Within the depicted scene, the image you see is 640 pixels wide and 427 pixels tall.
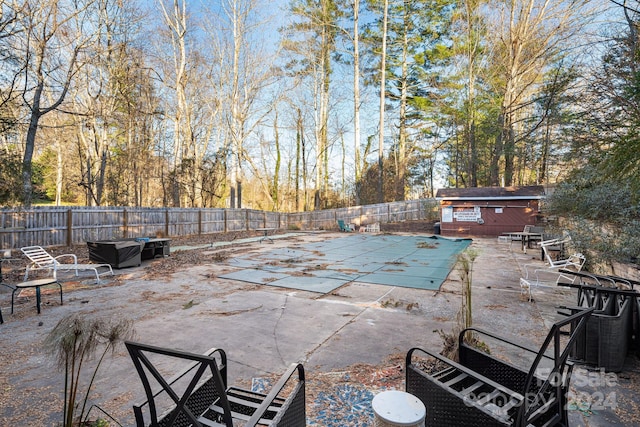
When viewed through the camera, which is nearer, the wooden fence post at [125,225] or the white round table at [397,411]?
the white round table at [397,411]

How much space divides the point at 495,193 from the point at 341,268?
12535 millimetres

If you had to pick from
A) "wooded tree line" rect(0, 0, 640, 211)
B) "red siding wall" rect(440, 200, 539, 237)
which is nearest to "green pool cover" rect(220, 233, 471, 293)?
"wooded tree line" rect(0, 0, 640, 211)

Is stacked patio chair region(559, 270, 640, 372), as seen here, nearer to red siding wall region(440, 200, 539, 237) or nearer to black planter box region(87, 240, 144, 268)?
black planter box region(87, 240, 144, 268)

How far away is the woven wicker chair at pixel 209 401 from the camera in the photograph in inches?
45.2

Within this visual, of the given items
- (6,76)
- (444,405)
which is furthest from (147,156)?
(444,405)

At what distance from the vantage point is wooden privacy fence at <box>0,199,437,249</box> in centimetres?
915

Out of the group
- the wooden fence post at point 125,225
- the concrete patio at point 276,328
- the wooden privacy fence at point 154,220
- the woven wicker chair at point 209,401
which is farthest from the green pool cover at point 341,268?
the wooden fence post at point 125,225

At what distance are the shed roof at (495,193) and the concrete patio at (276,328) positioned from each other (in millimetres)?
11151

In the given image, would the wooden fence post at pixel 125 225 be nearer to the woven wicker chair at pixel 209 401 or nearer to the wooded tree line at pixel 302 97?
the wooded tree line at pixel 302 97

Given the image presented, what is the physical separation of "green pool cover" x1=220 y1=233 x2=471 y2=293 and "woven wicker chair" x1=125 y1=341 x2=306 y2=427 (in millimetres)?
3729

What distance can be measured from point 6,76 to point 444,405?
11367 mm

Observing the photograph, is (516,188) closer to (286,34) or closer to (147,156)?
(286,34)

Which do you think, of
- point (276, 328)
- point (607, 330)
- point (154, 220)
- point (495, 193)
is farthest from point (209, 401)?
point (495, 193)

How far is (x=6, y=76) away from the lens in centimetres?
778
